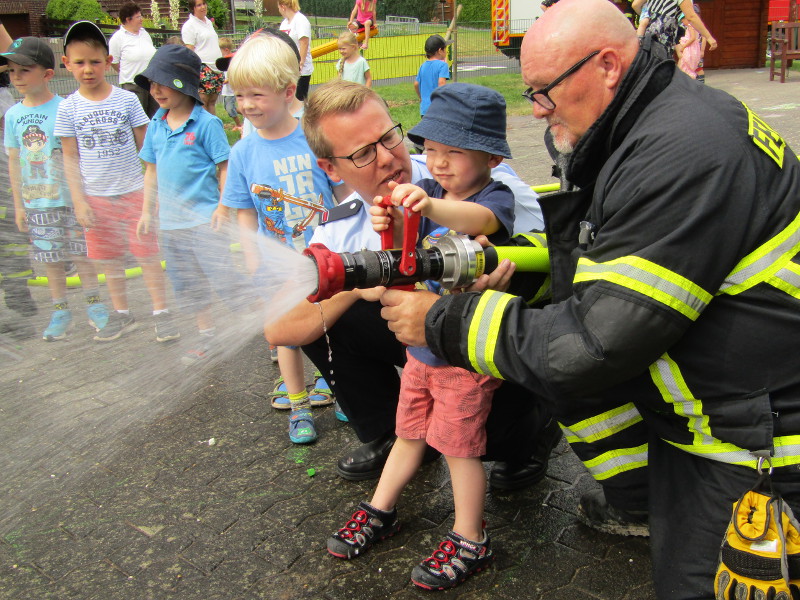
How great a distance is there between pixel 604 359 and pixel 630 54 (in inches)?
36.3

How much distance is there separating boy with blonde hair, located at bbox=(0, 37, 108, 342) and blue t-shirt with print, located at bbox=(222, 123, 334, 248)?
70.4 inches

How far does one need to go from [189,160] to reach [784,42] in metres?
15.1

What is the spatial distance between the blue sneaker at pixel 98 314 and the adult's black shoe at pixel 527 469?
3156 millimetres

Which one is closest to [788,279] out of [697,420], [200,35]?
[697,420]

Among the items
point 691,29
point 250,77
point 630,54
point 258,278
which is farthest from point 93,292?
point 691,29

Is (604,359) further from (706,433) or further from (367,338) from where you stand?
(367,338)

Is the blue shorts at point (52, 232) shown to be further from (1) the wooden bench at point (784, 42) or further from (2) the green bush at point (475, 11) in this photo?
(2) the green bush at point (475, 11)

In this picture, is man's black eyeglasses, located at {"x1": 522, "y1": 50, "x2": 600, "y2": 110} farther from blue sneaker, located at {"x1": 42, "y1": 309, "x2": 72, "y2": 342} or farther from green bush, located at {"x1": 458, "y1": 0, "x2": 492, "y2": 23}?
green bush, located at {"x1": 458, "y1": 0, "x2": 492, "y2": 23}

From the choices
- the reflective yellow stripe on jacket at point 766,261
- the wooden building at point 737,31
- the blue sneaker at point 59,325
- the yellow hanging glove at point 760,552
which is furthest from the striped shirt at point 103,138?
the wooden building at point 737,31

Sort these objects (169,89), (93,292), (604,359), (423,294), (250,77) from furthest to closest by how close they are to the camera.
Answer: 1. (93,292)
2. (169,89)
3. (250,77)
4. (423,294)
5. (604,359)

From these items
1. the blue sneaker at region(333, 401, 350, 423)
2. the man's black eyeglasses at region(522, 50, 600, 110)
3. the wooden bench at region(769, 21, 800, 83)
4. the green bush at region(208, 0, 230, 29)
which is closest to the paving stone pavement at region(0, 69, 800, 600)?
the blue sneaker at region(333, 401, 350, 423)

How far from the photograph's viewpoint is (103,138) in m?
5.05

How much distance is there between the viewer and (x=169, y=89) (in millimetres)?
4586

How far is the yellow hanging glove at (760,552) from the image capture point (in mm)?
A: 1976
